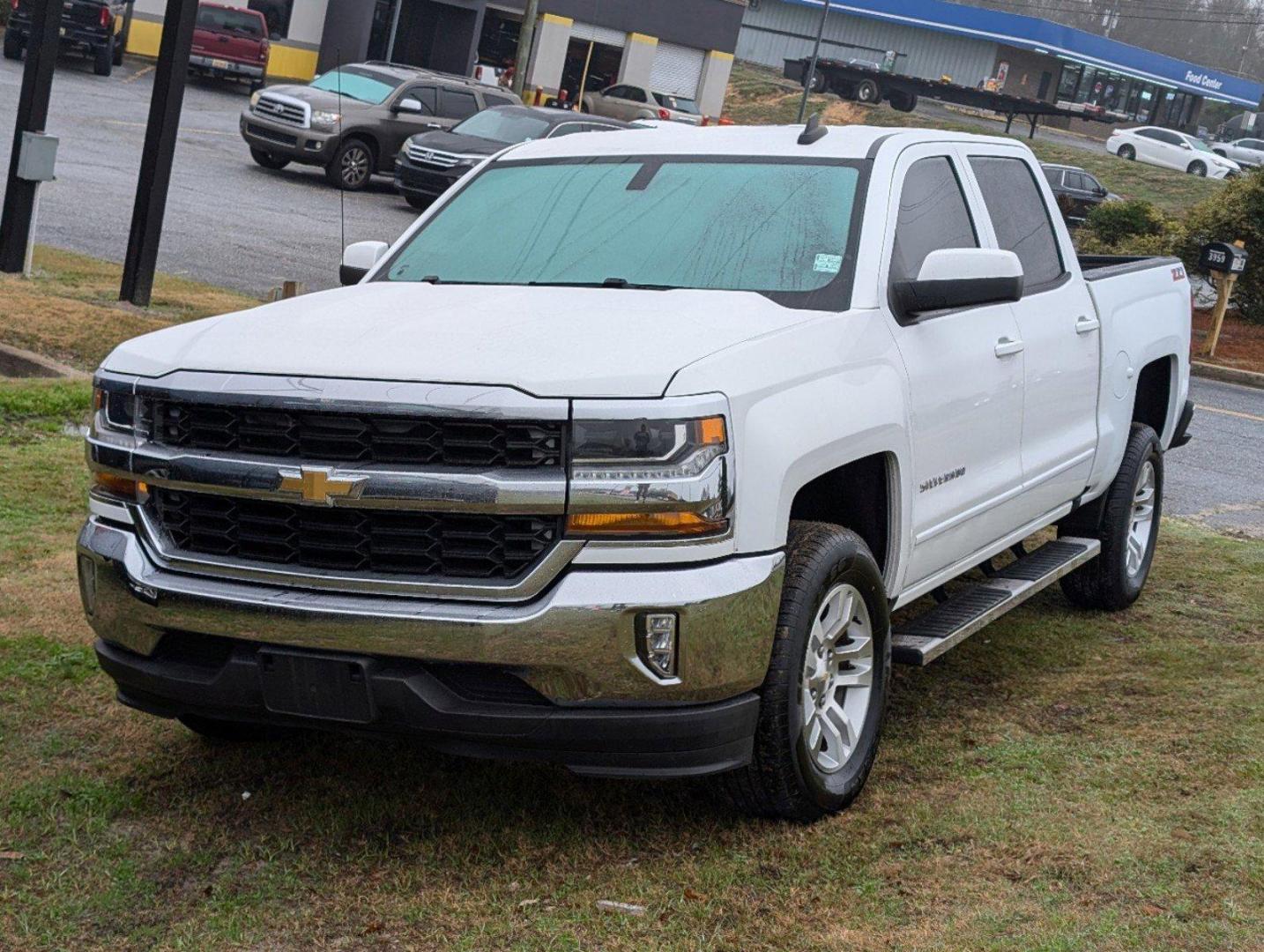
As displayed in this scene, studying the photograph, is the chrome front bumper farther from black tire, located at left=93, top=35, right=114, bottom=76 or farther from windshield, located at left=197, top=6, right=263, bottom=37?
windshield, located at left=197, top=6, right=263, bottom=37

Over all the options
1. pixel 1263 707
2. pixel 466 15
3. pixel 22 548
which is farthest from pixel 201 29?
pixel 1263 707

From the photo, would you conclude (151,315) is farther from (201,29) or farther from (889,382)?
(201,29)

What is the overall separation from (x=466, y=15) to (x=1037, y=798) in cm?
4542

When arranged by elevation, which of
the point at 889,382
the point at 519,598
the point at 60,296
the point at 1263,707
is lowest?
the point at 60,296

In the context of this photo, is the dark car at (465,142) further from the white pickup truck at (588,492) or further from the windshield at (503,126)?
the white pickup truck at (588,492)

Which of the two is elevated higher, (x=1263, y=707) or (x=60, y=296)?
(x=1263, y=707)

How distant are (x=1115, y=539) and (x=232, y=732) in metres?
3.81

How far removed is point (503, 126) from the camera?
24062mm

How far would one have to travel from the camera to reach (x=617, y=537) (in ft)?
12.2

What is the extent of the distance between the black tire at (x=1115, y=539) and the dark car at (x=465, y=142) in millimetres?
15651

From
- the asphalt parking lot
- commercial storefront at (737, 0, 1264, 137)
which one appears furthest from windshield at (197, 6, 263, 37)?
commercial storefront at (737, 0, 1264, 137)

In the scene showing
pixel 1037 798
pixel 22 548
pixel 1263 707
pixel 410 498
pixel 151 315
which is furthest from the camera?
pixel 151 315

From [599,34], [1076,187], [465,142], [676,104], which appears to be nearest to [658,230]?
[465,142]

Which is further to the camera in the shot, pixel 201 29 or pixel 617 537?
pixel 201 29
